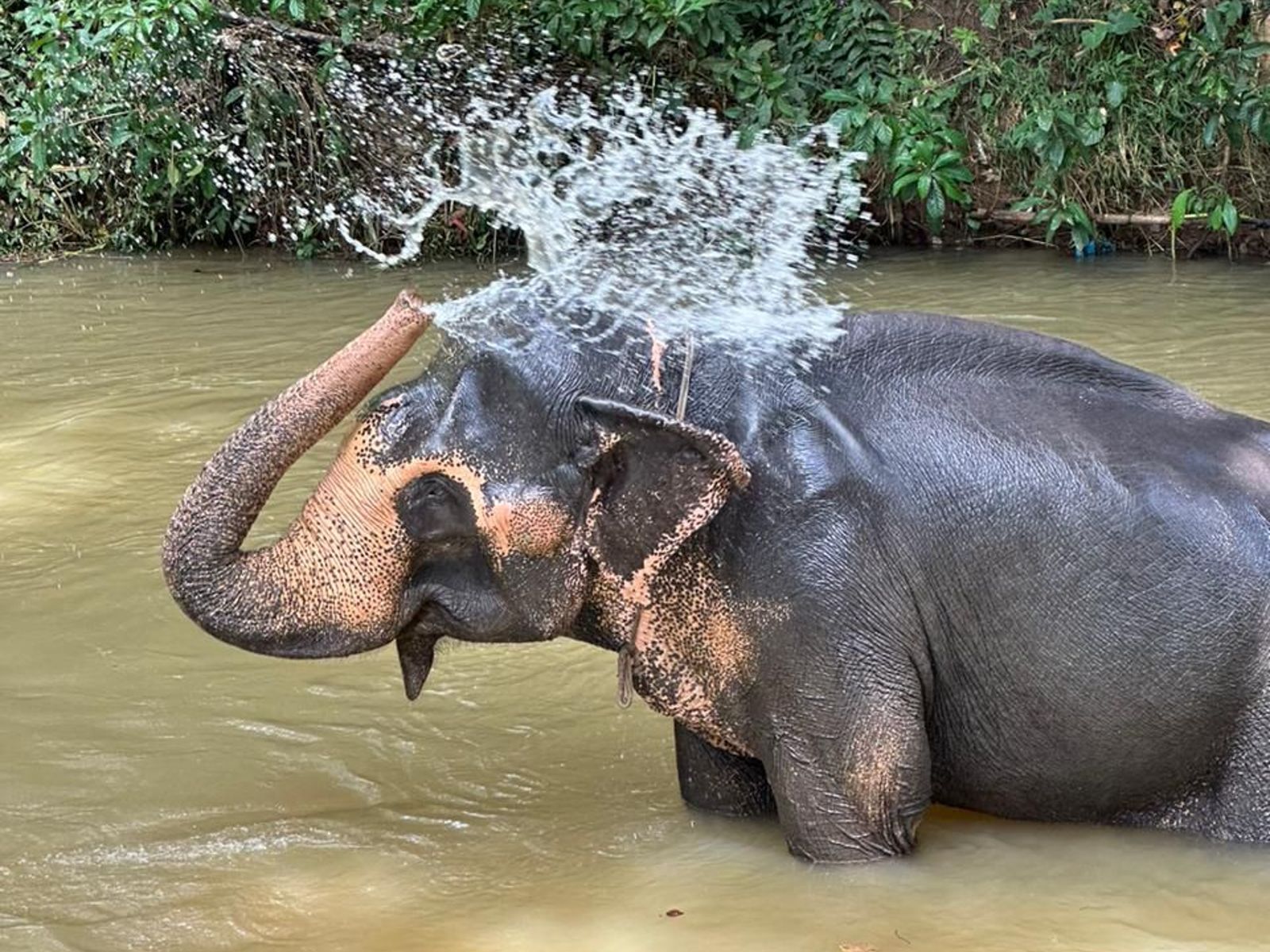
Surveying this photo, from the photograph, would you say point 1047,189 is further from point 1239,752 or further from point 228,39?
point 1239,752

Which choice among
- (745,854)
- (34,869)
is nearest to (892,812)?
(745,854)

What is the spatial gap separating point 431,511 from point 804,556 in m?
0.57

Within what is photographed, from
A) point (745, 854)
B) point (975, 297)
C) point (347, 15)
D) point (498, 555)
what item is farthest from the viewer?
point (347, 15)

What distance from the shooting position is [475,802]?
143 inches

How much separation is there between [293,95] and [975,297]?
13.9ft

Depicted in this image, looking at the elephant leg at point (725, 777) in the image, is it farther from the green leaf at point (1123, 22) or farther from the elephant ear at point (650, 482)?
the green leaf at point (1123, 22)

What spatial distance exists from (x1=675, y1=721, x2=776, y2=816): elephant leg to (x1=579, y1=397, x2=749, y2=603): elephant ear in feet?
1.70

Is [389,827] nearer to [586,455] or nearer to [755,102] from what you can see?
[586,455]

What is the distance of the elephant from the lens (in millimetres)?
2984

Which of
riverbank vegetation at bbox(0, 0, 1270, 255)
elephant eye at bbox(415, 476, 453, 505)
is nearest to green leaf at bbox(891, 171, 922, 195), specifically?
riverbank vegetation at bbox(0, 0, 1270, 255)

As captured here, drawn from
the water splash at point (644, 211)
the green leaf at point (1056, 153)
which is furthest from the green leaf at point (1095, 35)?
the water splash at point (644, 211)

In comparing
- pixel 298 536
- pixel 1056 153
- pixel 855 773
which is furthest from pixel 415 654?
pixel 1056 153

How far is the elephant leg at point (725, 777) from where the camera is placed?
134 inches

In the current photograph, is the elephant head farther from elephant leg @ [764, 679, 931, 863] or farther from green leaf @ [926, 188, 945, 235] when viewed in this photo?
green leaf @ [926, 188, 945, 235]
